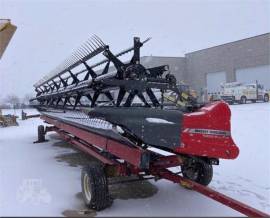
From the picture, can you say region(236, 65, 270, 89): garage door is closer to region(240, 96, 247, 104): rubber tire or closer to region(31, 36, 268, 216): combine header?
region(240, 96, 247, 104): rubber tire

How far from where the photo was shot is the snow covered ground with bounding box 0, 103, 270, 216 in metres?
4.06

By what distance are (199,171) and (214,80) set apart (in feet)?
122

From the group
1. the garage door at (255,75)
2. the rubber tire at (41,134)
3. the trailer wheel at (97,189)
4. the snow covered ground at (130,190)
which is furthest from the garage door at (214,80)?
the trailer wheel at (97,189)

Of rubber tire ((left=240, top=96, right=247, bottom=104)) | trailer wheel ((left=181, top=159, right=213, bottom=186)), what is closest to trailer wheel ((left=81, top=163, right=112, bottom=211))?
trailer wheel ((left=181, top=159, right=213, bottom=186))

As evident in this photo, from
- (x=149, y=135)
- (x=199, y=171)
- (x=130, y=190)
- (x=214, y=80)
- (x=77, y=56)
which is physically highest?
(x=214, y=80)

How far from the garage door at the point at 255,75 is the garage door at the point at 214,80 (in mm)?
2353

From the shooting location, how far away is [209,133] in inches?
137

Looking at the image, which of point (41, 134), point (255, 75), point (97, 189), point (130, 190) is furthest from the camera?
point (255, 75)

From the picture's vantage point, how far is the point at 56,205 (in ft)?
14.0

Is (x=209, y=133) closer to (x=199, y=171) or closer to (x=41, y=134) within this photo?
(x=199, y=171)

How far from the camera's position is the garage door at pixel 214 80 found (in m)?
39.8

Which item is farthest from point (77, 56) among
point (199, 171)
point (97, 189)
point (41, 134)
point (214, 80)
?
point (214, 80)

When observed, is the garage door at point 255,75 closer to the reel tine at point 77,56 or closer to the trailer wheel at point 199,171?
the reel tine at point 77,56

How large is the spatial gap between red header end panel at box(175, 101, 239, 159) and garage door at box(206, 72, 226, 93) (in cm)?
3714
